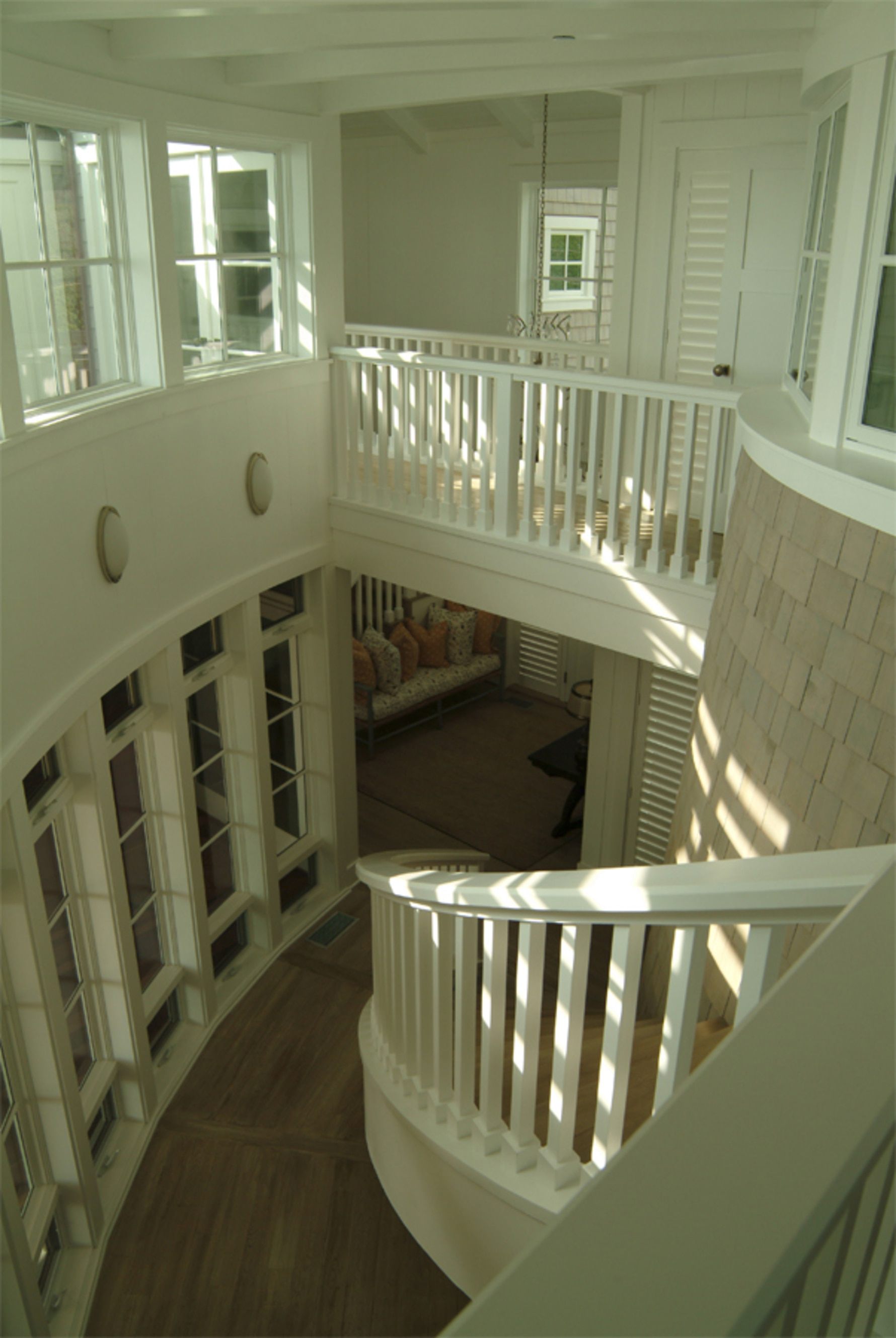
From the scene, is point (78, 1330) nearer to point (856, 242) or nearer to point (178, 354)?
point (178, 354)

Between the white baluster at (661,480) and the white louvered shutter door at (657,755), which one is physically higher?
the white baluster at (661,480)

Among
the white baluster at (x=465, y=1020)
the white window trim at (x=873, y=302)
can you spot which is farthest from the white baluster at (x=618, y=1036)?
the white window trim at (x=873, y=302)

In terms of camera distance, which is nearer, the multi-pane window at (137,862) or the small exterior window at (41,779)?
the small exterior window at (41,779)

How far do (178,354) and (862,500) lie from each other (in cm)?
342

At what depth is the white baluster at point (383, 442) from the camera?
18.7ft

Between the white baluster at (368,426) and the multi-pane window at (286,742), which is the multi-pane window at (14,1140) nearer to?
the multi-pane window at (286,742)

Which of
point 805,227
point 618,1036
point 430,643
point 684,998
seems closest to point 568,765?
point 430,643

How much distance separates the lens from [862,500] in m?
2.35

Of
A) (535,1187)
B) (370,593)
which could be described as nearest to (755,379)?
(535,1187)

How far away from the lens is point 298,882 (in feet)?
22.1

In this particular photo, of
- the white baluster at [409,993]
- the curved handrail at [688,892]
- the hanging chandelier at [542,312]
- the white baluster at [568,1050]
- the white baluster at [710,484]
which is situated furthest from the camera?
the hanging chandelier at [542,312]

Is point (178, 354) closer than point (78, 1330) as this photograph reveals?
No

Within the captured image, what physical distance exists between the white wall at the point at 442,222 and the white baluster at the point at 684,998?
7.66 metres

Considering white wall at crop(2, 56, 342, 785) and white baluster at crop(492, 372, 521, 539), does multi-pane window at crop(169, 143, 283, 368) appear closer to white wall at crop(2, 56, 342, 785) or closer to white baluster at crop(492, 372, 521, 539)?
white wall at crop(2, 56, 342, 785)
